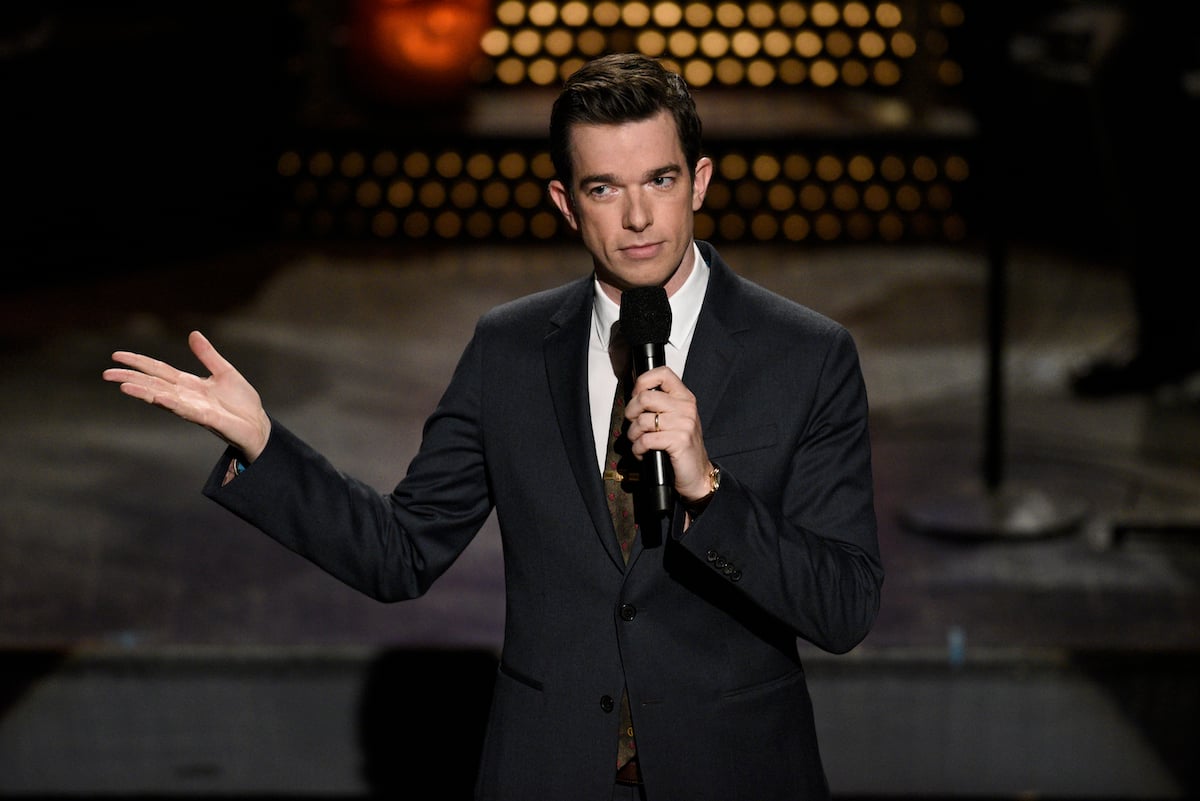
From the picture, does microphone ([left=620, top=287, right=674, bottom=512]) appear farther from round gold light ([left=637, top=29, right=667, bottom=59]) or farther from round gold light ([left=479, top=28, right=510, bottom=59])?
round gold light ([left=479, top=28, right=510, bottom=59])

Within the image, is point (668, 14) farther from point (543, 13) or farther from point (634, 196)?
point (634, 196)

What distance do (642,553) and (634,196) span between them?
1.18ft

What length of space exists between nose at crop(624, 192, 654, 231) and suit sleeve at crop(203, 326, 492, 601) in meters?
0.28

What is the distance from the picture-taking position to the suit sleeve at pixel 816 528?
4.79ft

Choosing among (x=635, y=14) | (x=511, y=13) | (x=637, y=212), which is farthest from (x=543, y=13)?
(x=637, y=212)

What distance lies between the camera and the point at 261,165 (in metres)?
7.56

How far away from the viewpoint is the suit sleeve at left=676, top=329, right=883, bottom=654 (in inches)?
57.4

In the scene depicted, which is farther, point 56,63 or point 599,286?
point 56,63

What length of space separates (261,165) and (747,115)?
2399 mm

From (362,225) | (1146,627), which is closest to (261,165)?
(362,225)

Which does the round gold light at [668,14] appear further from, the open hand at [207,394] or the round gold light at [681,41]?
the open hand at [207,394]

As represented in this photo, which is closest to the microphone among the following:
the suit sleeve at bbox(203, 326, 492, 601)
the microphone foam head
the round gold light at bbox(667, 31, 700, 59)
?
the microphone foam head

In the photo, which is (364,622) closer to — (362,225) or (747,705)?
(747,705)

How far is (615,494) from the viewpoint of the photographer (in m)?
1.61
